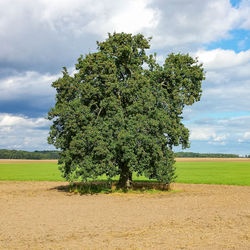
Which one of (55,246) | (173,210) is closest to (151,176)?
(173,210)

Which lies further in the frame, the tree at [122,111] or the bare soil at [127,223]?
the tree at [122,111]

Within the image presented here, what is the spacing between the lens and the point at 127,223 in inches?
648

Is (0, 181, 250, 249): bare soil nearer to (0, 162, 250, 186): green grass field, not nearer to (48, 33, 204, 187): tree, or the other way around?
(48, 33, 204, 187): tree

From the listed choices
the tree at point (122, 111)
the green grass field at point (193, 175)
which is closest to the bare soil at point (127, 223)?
the tree at point (122, 111)

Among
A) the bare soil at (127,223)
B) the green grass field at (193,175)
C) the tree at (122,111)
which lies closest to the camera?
the bare soil at (127,223)

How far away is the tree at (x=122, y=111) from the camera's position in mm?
27656

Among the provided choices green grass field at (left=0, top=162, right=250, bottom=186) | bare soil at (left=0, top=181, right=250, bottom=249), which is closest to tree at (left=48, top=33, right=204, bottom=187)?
bare soil at (left=0, top=181, right=250, bottom=249)

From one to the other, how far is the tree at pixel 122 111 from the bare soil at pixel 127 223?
4.00 meters

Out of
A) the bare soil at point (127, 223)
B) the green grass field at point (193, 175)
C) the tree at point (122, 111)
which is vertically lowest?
the bare soil at point (127, 223)

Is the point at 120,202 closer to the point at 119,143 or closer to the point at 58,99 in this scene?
the point at 119,143

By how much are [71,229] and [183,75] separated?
2156cm

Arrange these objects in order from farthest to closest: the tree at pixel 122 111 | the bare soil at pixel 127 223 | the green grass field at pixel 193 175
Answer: the green grass field at pixel 193 175
the tree at pixel 122 111
the bare soil at pixel 127 223

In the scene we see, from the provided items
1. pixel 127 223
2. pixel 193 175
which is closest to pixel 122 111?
pixel 127 223

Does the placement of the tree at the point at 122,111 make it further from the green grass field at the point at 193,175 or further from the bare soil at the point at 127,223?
the green grass field at the point at 193,175
